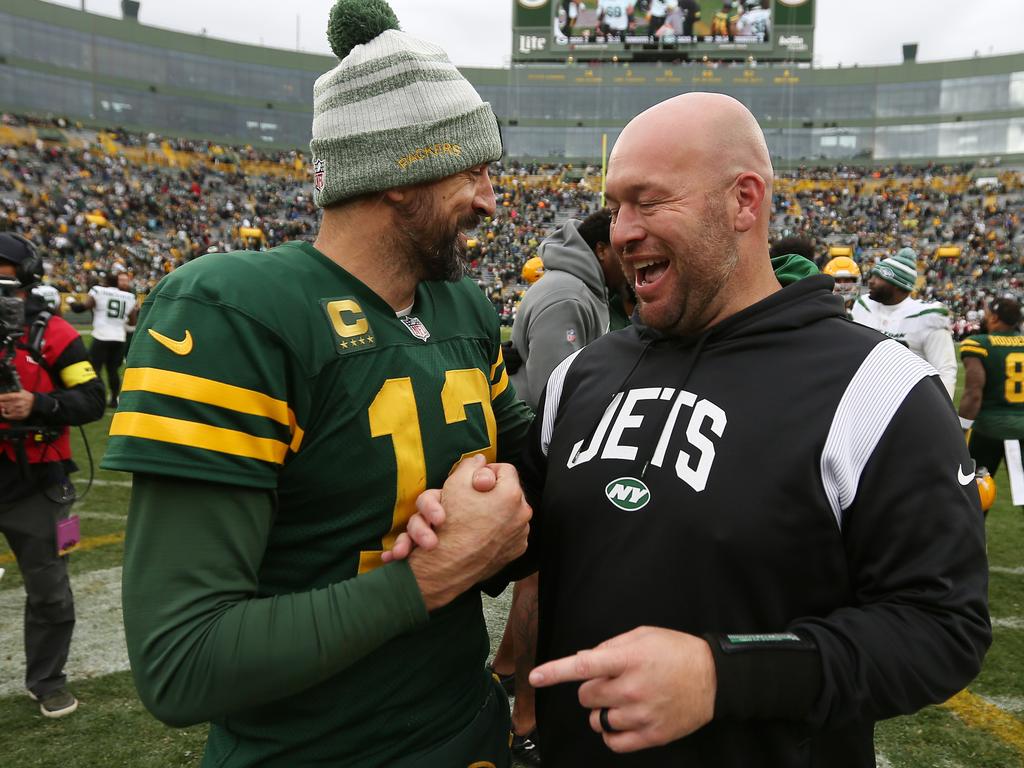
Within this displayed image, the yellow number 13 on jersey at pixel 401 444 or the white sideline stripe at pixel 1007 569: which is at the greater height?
the yellow number 13 on jersey at pixel 401 444

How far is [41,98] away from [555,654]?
60.0 metres

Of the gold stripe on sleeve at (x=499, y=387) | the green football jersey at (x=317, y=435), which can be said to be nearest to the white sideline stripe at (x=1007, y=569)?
the gold stripe on sleeve at (x=499, y=387)

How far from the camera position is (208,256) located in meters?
1.41

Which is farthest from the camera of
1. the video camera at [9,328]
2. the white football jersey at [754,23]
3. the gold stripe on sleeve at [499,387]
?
the white football jersey at [754,23]

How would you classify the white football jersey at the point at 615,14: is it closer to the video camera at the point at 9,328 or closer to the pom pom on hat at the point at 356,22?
the video camera at the point at 9,328

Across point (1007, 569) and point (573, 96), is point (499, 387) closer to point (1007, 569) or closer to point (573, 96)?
point (1007, 569)

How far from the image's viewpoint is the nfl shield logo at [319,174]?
1584 millimetres

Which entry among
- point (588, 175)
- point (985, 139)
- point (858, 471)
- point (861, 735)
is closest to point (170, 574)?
point (858, 471)

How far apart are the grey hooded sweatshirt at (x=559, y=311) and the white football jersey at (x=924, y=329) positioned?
9.97ft

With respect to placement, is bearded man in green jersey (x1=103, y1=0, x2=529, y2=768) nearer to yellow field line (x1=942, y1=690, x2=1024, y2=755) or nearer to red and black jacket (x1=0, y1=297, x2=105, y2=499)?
red and black jacket (x1=0, y1=297, x2=105, y2=499)

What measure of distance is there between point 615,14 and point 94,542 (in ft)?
181

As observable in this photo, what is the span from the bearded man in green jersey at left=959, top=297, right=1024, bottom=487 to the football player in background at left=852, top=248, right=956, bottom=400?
7.1 inches

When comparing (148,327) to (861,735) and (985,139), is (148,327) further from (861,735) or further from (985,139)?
(985,139)

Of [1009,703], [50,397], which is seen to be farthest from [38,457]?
[1009,703]
